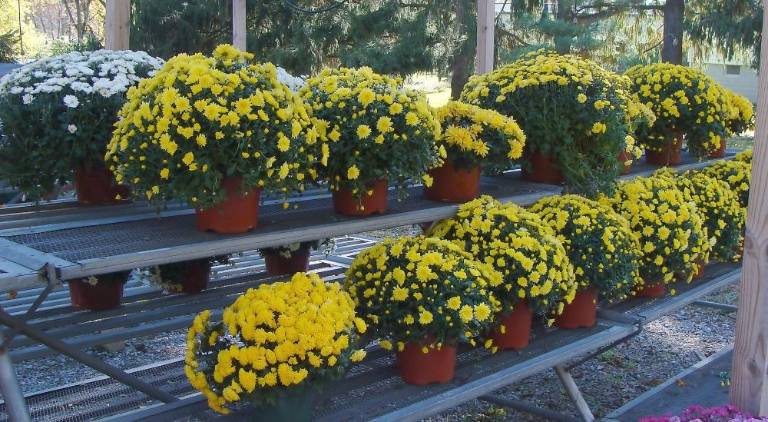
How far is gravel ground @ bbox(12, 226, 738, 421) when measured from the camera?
3871 mm

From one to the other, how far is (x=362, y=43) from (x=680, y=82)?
4873 millimetres

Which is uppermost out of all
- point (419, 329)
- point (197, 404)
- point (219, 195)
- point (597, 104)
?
point (597, 104)

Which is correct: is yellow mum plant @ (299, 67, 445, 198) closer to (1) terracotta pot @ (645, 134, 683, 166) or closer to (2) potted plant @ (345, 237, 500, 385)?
(2) potted plant @ (345, 237, 500, 385)

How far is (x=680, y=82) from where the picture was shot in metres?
4.14

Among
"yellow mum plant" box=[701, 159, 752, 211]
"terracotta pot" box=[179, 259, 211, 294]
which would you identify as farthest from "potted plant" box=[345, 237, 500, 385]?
"yellow mum plant" box=[701, 159, 752, 211]

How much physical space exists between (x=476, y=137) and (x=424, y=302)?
2.38 ft

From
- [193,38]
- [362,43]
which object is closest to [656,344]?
[362,43]

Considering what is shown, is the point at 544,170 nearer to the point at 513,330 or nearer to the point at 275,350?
the point at 513,330

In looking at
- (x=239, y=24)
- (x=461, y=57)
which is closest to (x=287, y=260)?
(x=239, y=24)

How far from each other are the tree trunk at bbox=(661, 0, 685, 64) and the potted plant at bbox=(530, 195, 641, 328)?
355 inches

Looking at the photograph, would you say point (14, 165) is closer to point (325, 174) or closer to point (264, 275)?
point (325, 174)

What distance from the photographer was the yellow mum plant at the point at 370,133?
241cm

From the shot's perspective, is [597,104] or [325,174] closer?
[325,174]

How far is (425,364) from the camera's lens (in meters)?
2.48
